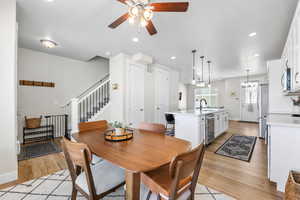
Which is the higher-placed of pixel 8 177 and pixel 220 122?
pixel 220 122

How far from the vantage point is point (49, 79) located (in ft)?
13.9

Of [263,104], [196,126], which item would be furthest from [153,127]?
[263,104]

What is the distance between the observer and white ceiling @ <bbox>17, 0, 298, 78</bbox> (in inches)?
78.7

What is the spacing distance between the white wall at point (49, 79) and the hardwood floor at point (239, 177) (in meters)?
4.86

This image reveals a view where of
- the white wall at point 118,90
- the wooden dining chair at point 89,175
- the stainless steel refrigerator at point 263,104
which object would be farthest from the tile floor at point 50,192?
the stainless steel refrigerator at point 263,104

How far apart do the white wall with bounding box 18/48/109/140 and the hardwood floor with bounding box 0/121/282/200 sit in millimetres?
2140

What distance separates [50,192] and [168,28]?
3.33m

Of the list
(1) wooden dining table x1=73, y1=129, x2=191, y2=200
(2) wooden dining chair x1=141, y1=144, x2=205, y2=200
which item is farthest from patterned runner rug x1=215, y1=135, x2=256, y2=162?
(2) wooden dining chair x1=141, y1=144, x2=205, y2=200

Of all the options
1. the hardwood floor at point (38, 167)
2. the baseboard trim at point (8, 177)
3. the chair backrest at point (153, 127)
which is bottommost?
the hardwood floor at point (38, 167)

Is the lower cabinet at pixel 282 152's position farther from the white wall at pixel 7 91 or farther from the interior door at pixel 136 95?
the white wall at pixel 7 91

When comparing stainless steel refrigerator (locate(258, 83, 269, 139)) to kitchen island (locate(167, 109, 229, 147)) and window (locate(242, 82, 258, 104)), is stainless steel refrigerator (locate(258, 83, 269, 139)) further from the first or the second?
window (locate(242, 82, 258, 104))

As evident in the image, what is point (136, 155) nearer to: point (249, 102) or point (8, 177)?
point (8, 177)

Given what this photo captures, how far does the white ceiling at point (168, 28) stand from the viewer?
6.56 ft

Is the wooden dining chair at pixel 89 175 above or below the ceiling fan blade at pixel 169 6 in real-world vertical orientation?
below
